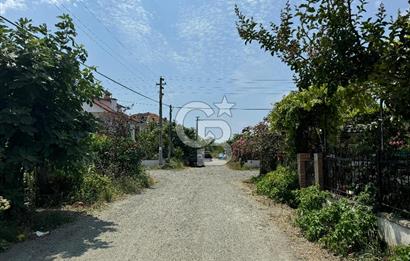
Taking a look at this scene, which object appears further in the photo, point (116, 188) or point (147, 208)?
point (116, 188)

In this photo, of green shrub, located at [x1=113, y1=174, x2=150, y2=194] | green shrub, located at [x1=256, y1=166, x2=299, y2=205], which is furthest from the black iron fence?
green shrub, located at [x1=113, y1=174, x2=150, y2=194]

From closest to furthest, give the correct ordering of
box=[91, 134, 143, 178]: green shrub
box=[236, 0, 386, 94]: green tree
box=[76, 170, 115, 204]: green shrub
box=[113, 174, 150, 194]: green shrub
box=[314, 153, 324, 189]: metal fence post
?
box=[236, 0, 386, 94]: green tree < box=[314, 153, 324, 189]: metal fence post < box=[76, 170, 115, 204]: green shrub < box=[113, 174, 150, 194]: green shrub < box=[91, 134, 143, 178]: green shrub

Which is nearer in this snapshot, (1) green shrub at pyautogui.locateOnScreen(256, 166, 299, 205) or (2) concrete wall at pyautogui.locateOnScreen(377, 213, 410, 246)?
(2) concrete wall at pyautogui.locateOnScreen(377, 213, 410, 246)

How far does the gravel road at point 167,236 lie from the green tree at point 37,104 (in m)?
1.62

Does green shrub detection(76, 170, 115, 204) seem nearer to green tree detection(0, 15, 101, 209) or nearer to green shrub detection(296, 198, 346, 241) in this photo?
green tree detection(0, 15, 101, 209)

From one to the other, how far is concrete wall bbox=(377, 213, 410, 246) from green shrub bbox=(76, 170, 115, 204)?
8120 mm

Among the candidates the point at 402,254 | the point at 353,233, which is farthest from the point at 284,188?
the point at 402,254

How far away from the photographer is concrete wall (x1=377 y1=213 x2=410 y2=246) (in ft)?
17.3

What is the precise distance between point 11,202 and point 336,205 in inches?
Result: 262

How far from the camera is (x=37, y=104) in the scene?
8.39 metres

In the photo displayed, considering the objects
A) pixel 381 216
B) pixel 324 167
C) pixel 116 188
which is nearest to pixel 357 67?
pixel 381 216

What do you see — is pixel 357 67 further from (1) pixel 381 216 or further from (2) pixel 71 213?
(2) pixel 71 213

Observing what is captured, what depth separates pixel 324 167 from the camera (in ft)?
31.9

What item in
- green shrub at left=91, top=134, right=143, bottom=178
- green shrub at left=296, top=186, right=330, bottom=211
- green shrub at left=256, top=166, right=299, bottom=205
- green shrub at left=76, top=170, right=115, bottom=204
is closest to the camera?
green shrub at left=296, top=186, right=330, bottom=211
